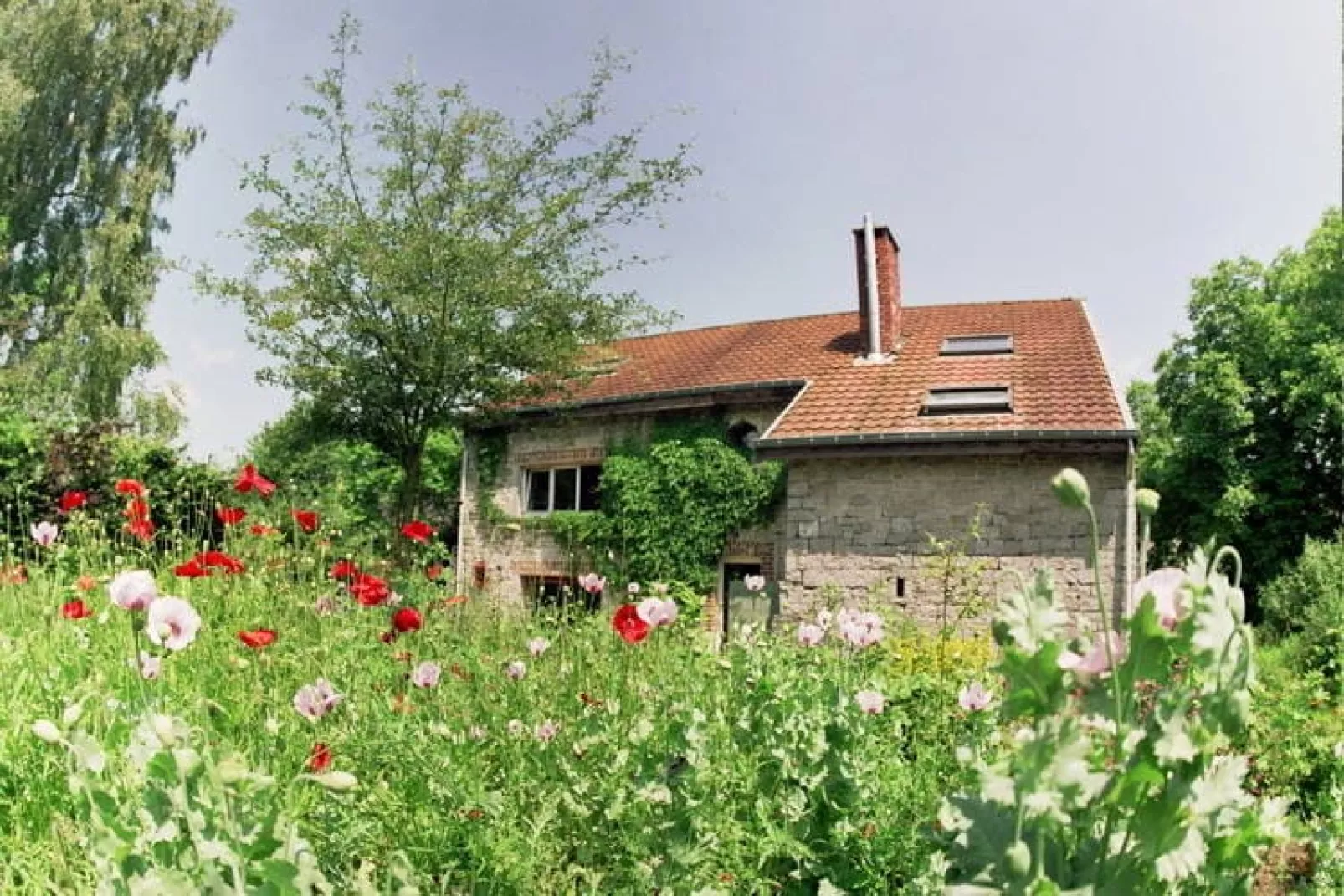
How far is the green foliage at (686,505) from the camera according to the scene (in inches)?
500

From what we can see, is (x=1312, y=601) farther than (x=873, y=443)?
Yes

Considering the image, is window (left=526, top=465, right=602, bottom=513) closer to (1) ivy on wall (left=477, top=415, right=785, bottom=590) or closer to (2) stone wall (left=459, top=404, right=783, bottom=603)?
(2) stone wall (left=459, top=404, right=783, bottom=603)

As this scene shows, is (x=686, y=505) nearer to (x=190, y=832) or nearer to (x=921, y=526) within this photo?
(x=921, y=526)

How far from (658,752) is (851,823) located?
49 cm

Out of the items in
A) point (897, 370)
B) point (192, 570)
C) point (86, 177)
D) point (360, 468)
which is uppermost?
point (86, 177)

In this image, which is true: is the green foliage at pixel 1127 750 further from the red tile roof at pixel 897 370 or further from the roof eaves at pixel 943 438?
the red tile roof at pixel 897 370

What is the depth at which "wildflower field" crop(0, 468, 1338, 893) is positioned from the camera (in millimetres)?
1257

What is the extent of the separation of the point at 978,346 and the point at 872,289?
164cm

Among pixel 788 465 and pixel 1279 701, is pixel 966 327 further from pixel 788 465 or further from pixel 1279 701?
pixel 1279 701

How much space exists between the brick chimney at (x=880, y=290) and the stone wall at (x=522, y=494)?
3279 millimetres

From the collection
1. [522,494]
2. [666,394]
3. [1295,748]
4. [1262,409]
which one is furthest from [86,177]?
[1262,409]

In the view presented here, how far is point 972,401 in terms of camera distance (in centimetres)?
1162

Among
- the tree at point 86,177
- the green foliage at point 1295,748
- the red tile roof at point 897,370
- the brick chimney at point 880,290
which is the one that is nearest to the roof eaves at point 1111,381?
the red tile roof at point 897,370

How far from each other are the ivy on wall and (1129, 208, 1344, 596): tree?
10.4m
